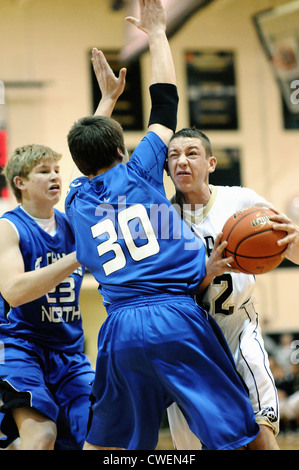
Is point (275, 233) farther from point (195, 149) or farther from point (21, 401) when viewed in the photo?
point (21, 401)

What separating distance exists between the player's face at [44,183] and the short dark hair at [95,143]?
2.60 ft

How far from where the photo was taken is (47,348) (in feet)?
13.4

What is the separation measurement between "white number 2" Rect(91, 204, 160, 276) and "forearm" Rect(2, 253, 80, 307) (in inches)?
16.4

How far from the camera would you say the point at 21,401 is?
146 inches

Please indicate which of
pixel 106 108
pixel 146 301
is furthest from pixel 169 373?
pixel 106 108

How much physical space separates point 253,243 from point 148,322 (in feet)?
2.40

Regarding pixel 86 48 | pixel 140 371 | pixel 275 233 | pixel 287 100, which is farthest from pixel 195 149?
pixel 287 100

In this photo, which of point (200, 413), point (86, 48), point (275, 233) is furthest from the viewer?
point (86, 48)

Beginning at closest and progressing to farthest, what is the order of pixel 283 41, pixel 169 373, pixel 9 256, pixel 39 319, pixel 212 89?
pixel 169 373 → pixel 9 256 → pixel 39 319 → pixel 212 89 → pixel 283 41

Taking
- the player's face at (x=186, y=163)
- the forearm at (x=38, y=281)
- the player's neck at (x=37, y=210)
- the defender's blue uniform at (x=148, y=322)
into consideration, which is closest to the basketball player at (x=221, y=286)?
the player's face at (x=186, y=163)

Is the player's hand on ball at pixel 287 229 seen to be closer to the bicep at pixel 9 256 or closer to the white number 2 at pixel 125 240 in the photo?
the white number 2 at pixel 125 240

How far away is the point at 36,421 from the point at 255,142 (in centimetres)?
896

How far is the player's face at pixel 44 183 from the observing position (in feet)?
13.9

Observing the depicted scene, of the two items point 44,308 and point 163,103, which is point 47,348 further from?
point 163,103
